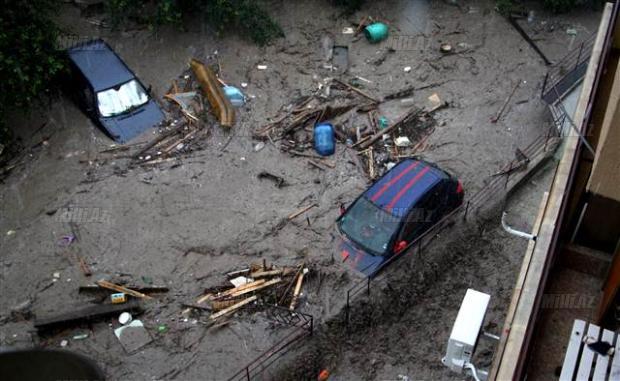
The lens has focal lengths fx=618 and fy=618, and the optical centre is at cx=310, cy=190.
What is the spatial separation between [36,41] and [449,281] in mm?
11199

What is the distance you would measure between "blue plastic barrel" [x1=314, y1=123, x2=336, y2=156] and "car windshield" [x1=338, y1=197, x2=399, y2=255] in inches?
104

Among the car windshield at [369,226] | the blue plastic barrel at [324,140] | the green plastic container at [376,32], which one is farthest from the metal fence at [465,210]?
the green plastic container at [376,32]

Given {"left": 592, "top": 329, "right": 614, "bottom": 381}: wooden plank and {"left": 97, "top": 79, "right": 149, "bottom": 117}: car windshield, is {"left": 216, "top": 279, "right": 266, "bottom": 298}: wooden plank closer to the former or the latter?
{"left": 97, "top": 79, "right": 149, "bottom": 117}: car windshield

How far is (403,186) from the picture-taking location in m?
13.4

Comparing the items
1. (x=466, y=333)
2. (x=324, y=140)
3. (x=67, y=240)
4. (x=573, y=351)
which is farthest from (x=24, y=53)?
(x=573, y=351)

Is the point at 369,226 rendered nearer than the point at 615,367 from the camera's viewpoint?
No

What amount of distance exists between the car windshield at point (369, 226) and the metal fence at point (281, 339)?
205 cm

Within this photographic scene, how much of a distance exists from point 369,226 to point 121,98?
7.89 metres

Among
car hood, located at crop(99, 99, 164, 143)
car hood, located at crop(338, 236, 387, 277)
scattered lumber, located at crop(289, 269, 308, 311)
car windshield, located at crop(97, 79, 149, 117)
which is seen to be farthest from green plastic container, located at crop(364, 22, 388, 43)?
scattered lumber, located at crop(289, 269, 308, 311)

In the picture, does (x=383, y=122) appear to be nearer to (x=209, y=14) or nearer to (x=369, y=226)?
(x=369, y=226)

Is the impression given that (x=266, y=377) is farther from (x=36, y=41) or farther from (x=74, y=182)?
(x=36, y=41)

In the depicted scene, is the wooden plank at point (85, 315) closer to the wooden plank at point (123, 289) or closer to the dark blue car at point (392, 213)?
the wooden plank at point (123, 289)

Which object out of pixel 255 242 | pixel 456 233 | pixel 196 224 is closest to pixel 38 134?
pixel 196 224

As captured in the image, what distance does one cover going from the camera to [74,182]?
15.4 metres
